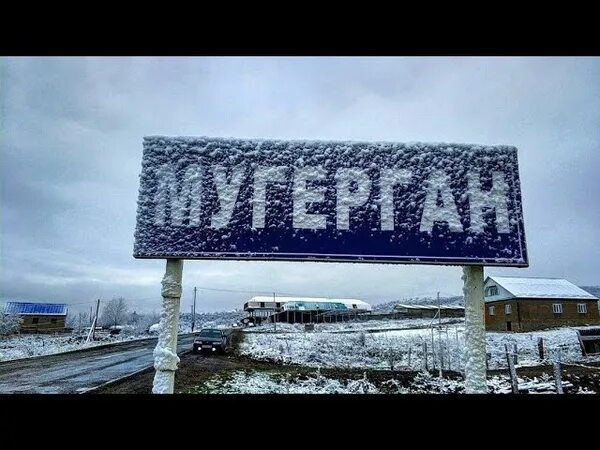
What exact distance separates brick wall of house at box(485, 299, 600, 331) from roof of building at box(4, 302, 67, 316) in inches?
1723

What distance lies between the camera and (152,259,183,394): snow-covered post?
4.33 m

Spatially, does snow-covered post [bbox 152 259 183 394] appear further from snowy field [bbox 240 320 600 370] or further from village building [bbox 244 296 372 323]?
village building [bbox 244 296 372 323]

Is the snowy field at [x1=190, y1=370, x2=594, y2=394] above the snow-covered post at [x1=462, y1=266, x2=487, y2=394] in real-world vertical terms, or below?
below

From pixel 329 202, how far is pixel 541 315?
30901mm

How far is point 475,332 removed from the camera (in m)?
4.45

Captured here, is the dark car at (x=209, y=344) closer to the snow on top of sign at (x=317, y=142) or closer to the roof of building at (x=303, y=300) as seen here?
the snow on top of sign at (x=317, y=142)

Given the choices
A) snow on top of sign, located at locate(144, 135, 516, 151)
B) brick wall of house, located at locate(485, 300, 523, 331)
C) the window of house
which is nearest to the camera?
snow on top of sign, located at locate(144, 135, 516, 151)

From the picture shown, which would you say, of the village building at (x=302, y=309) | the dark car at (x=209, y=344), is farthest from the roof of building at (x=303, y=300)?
the dark car at (x=209, y=344)

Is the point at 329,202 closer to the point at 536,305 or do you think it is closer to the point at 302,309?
the point at 536,305

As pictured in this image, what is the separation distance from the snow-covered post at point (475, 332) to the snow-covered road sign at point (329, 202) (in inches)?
10.5

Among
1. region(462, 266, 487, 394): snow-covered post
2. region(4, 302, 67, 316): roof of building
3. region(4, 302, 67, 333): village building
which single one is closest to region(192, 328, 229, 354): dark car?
region(462, 266, 487, 394): snow-covered post
